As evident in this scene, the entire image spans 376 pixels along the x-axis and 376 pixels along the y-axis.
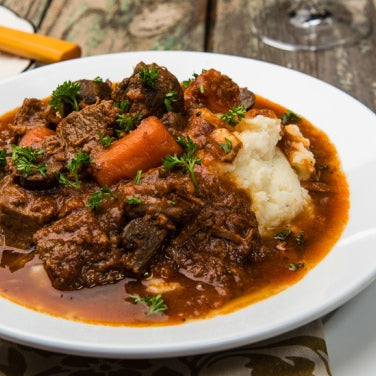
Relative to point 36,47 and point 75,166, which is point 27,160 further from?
point 36,47

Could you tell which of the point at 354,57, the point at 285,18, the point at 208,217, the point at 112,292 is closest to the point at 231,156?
the point at 208,217

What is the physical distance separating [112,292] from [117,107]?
5.64 feet

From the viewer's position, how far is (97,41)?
9.20 m

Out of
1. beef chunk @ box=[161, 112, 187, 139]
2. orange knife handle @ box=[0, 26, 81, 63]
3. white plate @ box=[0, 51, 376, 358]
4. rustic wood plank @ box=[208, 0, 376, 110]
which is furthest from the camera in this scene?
rustic wood plank @ box=[208, 0, 376, 110]

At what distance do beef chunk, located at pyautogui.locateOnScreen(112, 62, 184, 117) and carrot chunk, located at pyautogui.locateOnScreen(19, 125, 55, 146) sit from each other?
76 centimetres

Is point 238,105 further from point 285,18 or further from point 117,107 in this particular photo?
point 285,18

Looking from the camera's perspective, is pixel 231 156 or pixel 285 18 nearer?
pixel 231 156

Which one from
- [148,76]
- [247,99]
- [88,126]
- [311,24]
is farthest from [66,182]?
[311,24]

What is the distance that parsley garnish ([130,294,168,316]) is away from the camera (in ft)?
13.8

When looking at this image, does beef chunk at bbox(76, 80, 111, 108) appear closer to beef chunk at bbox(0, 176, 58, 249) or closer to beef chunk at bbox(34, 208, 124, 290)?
beef chunk at bbox(0, 176, 58, 249)

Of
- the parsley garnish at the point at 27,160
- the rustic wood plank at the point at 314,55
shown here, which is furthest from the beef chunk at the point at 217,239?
the rustic wood plank at the point at 314,55

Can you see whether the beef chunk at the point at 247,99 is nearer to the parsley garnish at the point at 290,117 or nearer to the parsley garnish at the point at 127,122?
the parsley garnish at the point at 290,117

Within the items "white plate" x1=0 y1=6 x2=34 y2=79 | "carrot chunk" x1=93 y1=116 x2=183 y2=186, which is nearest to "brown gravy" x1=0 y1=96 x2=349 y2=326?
"carrot chunk" x1=93 y1=116 x2=183 y2=186

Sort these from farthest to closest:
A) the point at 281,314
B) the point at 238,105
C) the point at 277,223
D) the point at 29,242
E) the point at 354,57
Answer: the point at 354,57, the point at 238,105, the point at 277,223, the point at 29,242, the point at 281,314
